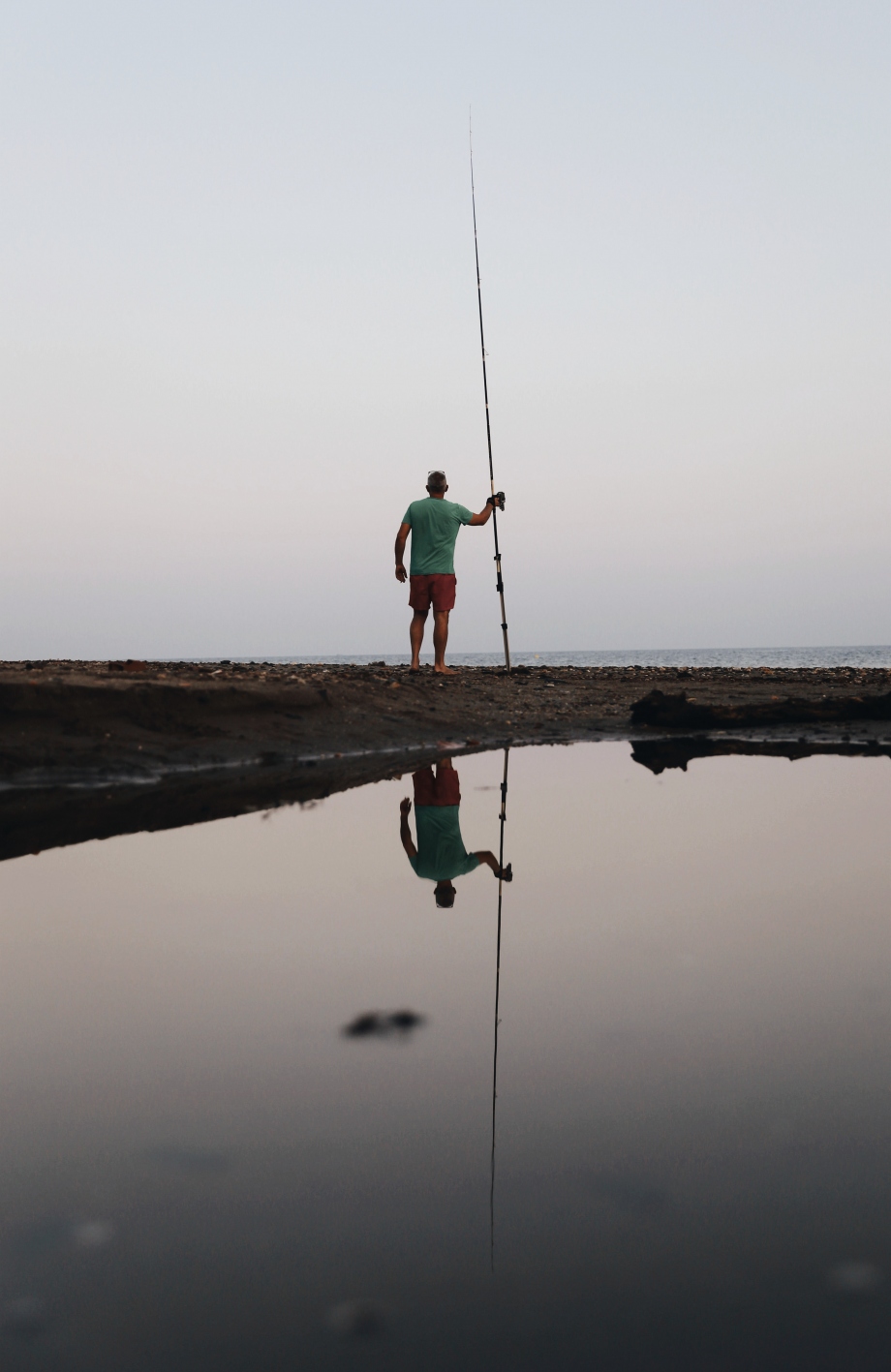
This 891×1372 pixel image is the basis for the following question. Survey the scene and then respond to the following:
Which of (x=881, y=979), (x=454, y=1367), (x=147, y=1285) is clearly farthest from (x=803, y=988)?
(x=147, y=1285)

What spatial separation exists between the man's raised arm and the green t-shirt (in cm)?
14

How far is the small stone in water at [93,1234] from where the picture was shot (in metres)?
1.34

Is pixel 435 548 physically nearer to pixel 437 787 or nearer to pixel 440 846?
pixel 437 787

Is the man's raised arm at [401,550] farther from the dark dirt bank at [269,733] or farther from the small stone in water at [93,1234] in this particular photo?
the small stone in water at [93,1234]

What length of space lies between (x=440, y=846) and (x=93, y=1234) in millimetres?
2597

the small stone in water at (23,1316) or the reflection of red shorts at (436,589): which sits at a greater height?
the reflection of red shorts at (436,589)

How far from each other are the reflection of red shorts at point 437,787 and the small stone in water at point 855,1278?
368cm

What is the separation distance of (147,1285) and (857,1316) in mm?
855

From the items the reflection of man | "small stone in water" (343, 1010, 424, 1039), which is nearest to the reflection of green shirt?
the reflection of man

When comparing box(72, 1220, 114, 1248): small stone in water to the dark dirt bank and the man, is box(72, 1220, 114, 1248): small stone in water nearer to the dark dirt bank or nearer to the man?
the dark dirt bank

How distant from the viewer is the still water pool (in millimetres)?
1181

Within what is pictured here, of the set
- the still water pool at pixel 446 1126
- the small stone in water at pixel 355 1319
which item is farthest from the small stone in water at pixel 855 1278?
the small stone in water at pixel 355 1319

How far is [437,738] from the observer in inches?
315

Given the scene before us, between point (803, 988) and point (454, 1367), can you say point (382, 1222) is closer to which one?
point (454, 1367)
